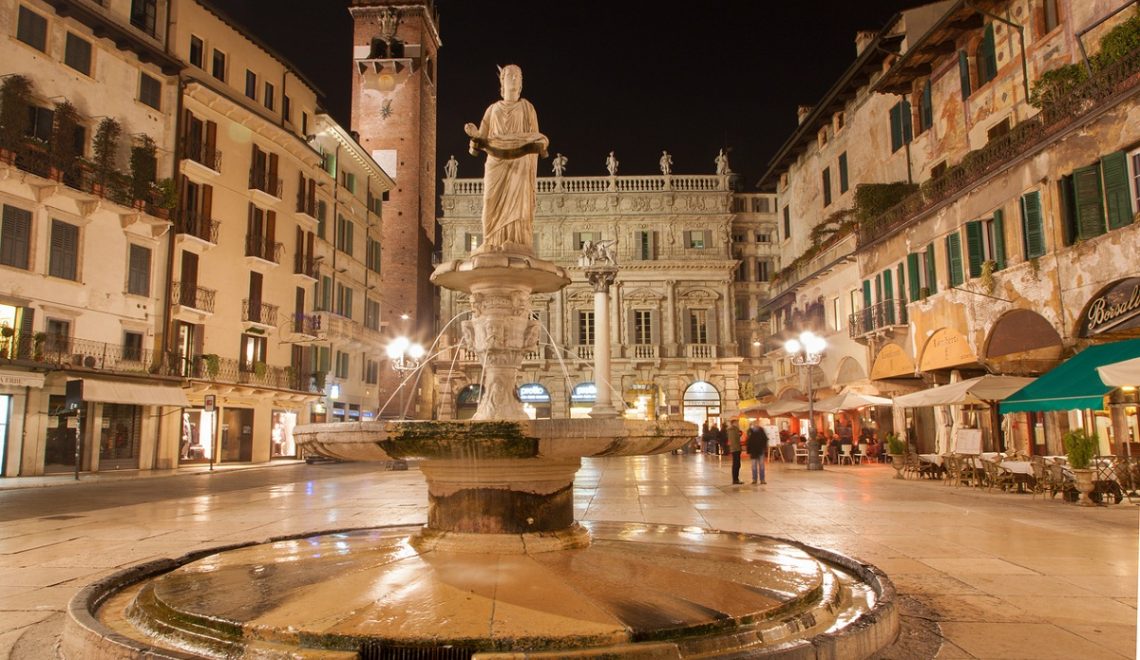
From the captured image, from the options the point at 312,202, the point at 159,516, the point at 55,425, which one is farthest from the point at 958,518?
the point at 312,202

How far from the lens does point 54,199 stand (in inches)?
857

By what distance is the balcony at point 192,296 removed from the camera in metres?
26.3

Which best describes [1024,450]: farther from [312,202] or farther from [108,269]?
[312,202]

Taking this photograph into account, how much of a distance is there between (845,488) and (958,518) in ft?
18.6

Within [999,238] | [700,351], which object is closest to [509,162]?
[999,238]

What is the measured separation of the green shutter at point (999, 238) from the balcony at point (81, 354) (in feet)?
83.6

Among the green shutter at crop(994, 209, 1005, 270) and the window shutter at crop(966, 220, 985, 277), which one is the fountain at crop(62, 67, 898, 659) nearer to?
the green shutter at crop(994, 209, 1005, 270)

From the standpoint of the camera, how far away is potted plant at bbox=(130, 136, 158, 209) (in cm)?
2436

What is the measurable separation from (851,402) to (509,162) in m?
17.0

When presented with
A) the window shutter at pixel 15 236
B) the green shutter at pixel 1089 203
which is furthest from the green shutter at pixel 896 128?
the window shutter at pixel 15 236

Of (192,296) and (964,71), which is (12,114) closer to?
(192,296)

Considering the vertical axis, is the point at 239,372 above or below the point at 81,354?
below

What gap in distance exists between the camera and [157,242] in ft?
84.3

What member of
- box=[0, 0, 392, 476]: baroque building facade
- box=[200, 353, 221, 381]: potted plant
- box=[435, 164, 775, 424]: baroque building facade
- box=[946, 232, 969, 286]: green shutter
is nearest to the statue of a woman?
box=[0, 0, 392, 476]: baroque building facade
